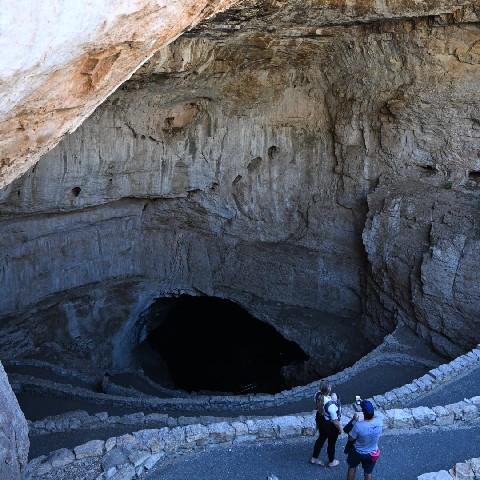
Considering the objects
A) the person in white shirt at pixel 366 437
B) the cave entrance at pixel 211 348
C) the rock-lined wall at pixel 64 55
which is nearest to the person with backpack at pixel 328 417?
the person in white shirt at pixel 366 437

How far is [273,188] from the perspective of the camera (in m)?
14.6

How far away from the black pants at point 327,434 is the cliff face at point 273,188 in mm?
5316

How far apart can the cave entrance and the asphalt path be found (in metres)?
8.29

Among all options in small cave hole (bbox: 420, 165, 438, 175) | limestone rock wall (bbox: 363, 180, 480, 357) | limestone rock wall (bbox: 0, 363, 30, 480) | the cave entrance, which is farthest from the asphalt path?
the cave entrance

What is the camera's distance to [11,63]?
164 inches

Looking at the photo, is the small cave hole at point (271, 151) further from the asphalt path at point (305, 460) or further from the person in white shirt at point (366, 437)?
the person in white shirt at point (366, 437)

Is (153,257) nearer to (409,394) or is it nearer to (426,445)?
(409,394)

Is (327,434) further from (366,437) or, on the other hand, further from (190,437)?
(190,437)

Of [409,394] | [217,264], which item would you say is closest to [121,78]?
[409,394]

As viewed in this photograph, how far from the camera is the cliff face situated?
428 inches

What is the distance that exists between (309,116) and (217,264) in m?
4.51

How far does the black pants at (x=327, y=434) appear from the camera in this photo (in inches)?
246

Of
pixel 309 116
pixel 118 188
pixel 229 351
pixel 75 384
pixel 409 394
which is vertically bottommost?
pixel 229 351

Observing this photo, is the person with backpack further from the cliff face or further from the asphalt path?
the cliff face
